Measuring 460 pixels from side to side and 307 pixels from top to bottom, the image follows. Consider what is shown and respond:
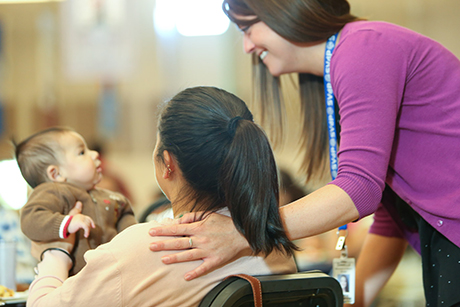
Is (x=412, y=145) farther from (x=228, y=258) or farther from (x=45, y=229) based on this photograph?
(x=45, y=229)

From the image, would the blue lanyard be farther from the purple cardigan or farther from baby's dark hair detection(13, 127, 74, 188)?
baby's dark hair detection(13, 127, 74, 188)

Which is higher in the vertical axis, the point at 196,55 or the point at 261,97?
the point at 261,97

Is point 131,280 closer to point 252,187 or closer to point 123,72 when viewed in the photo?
point 252,187

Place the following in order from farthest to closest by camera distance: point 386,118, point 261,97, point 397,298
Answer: point 397,298 → point 261,97 → point 386,118

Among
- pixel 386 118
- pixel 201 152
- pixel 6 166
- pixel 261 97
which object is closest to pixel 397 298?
pixel 261 97

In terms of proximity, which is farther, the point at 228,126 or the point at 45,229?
the point at 45,229

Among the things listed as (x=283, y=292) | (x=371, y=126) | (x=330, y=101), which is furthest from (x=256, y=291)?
(x=330, y=101)

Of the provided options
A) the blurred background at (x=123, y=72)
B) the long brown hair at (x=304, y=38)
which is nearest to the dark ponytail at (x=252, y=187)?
the long brown hair at (x=304, y=38)

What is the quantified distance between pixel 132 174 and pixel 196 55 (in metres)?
1.86

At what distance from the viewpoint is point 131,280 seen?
3.15ft

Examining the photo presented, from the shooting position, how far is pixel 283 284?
100 cm

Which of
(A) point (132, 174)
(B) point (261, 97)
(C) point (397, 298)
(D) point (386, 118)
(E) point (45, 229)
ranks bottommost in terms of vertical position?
(A) point (132, 174)

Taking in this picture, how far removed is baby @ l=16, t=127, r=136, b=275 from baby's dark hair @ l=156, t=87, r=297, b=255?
47 centimetres

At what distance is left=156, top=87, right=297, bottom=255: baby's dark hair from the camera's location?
104 centimetres
